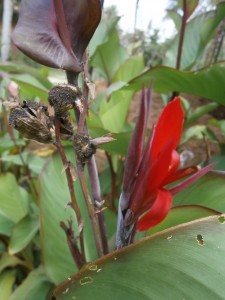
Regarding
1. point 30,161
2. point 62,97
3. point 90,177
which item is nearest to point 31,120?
point 62,97

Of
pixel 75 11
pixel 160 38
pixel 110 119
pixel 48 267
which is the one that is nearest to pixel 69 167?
pixel 75 11

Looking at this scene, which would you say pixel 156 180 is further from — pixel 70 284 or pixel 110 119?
pixel 110 119

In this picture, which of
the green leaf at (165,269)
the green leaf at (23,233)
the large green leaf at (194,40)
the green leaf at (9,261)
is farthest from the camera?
the large green leaf at (194,40)

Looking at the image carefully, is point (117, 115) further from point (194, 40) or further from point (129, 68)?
point (194, 40)

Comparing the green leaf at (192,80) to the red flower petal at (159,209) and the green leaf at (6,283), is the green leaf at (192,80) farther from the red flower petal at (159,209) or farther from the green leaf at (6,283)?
the green leaf at (6,283)

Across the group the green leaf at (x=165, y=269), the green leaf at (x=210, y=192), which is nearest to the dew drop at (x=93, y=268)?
the green leaf at (x=165, y=269)

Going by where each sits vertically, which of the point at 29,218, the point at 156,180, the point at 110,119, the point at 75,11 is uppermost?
the point at 75,11

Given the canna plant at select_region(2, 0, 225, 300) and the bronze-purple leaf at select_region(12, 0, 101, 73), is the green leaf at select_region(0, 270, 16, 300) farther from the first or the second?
the bronze-purple leaf at select_region(12, 0, 101, 73)
